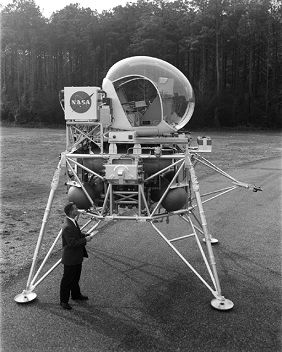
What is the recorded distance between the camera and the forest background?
166 ft

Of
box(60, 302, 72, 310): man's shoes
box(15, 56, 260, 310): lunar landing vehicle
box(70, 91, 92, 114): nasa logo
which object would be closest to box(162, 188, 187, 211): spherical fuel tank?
box(15, 56, 260, 310): lunar landing vehicle

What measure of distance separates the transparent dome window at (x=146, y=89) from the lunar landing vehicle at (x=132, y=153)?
0.06 feet

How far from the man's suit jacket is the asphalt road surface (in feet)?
2.37

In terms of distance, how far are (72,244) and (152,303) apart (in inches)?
Answer: 60.8

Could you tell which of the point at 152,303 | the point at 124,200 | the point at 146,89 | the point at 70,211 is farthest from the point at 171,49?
the point at 152,303

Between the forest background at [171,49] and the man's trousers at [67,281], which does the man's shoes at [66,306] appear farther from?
the forest background at [171,49]

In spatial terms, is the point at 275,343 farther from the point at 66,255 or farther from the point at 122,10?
the point at 122,10

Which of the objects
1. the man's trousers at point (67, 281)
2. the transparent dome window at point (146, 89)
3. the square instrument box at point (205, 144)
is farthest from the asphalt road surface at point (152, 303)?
the transparent dome window at point (146, 89)

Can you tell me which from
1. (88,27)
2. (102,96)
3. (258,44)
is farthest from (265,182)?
(88,27)

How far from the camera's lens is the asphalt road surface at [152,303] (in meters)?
4.65

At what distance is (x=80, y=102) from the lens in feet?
18.9

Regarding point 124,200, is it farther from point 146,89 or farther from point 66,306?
point 146,89

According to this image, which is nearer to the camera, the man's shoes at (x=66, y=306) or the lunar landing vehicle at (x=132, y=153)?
the man's shoes at (x=66, y=306)

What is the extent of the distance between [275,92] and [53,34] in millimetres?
35321
